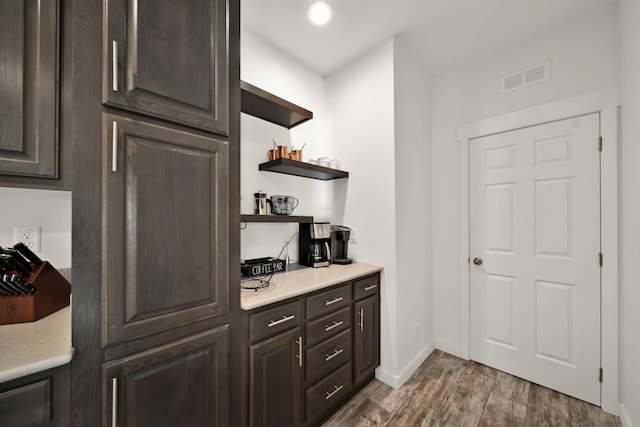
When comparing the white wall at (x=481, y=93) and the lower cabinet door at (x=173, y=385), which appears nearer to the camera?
the lower cabinet door at (x=173, y=385)

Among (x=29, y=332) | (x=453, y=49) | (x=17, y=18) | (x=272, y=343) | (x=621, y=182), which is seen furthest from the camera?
(x=453, y=49)

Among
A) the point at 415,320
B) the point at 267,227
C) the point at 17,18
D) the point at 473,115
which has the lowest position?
the point at 415,320

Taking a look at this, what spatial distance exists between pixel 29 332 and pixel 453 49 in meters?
3.24

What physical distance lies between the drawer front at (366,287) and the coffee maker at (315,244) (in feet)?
1.23

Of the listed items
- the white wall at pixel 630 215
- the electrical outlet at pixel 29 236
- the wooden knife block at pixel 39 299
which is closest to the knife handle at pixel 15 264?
the wooden knife block at pixel 39 299

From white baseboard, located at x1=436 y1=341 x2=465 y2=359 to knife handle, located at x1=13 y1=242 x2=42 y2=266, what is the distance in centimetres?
308

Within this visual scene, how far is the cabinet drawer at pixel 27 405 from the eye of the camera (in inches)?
29.4

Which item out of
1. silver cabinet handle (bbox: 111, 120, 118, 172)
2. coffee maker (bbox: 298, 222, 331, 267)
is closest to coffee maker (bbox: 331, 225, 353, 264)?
coffee maker (bbox: 298, 222, 331, 267)

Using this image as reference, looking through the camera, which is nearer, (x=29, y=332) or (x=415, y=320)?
(x=29, y=332)

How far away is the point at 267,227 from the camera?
86.1 inches

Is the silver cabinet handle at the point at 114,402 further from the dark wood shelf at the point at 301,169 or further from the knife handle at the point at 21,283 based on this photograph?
the dark wood shelf at the point at 301,169

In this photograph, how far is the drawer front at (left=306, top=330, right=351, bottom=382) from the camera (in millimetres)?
1631

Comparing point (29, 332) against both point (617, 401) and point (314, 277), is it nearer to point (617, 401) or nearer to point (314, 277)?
point (314, 277)

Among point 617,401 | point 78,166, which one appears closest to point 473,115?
point 617,401
